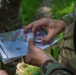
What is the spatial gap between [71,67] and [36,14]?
1.75 meters

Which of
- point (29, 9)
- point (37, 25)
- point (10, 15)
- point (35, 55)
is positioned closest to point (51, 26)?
point (37, 25)

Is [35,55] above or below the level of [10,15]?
below

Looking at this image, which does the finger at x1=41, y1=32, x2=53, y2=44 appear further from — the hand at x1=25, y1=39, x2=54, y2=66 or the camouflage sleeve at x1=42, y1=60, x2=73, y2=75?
the camouflage sleeve at x1=42, y1=60, x2=73, y2=75

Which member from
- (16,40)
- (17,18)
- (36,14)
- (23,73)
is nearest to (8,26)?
(17,18)

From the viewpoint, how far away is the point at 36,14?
3.25m

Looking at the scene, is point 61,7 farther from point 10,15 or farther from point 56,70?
point 56,70

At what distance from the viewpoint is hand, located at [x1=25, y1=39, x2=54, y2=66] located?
1672mm

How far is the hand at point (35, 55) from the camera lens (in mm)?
1672

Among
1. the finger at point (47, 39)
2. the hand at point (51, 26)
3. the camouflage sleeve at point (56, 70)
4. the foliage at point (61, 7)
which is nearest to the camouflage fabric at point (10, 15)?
the hand at point (51, 26)

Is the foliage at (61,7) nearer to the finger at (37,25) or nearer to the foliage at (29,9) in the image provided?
the foliage at (29,9)

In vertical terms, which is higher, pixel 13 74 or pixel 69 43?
pixel 69 43

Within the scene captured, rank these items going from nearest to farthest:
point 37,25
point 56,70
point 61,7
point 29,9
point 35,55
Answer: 1. point 56,70
2. point 35,55
3. point 37,25
4. point 29,9
5. point 61,7

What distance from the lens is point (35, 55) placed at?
5.61 ft

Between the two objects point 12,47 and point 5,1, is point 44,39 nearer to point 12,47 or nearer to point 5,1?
point 12,47
